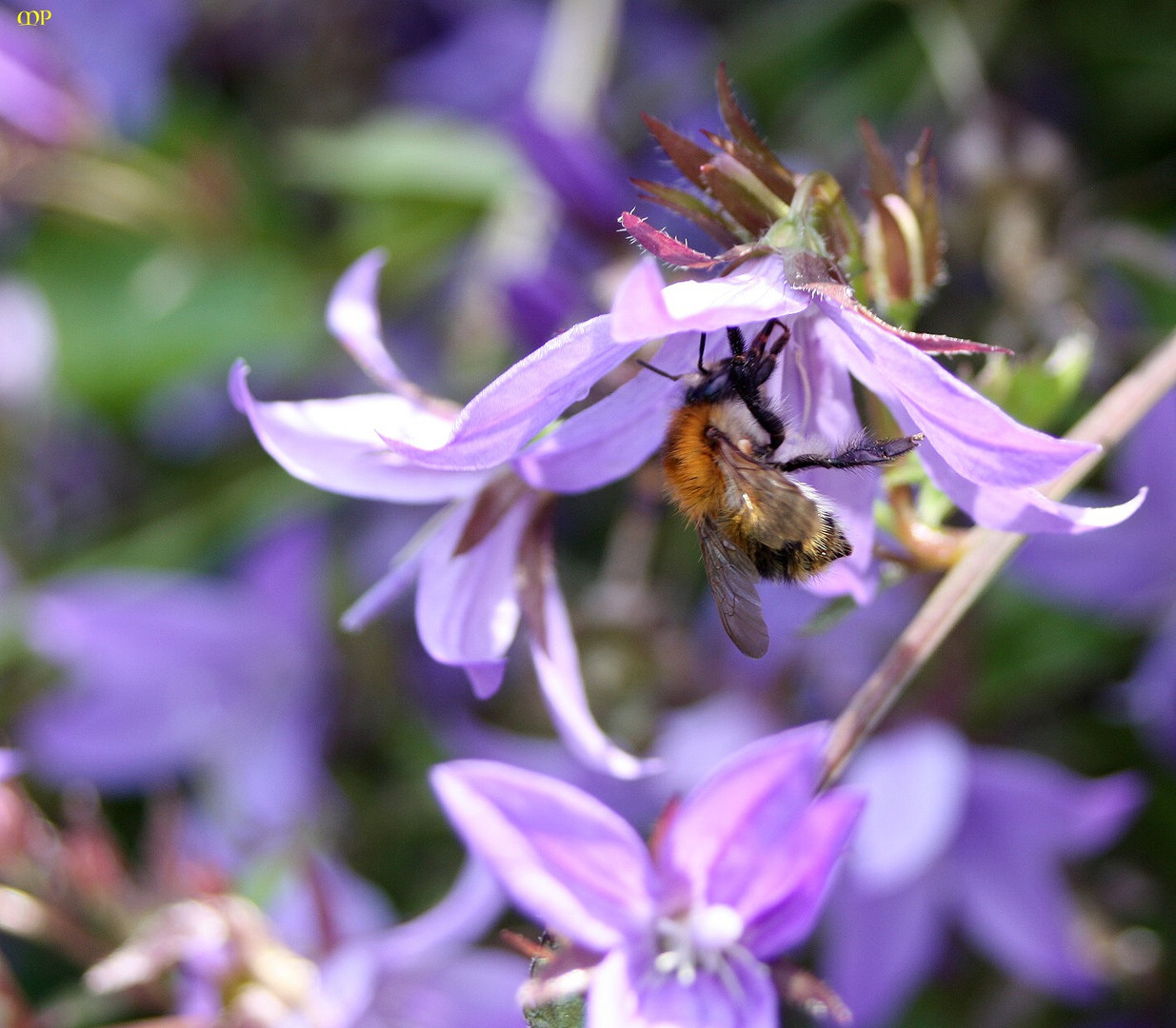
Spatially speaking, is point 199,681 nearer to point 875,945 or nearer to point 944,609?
point 875,945

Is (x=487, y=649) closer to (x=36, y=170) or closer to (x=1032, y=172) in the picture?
(x=1032, y=172)

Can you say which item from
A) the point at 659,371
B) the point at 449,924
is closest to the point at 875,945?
the point at 449,924

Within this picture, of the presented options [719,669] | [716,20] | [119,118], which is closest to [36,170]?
[119,118]

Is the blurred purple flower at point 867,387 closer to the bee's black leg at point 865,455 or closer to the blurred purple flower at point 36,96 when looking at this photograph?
the bee's black leg at point 865,455

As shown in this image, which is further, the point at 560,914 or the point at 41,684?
the point at 41,684

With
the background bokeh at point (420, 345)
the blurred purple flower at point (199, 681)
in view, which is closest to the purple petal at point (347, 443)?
the background bokeh at point (420, 345)

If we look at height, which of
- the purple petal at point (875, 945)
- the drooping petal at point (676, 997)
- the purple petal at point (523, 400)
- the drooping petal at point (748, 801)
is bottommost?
the purple petal at point (875, 945)
